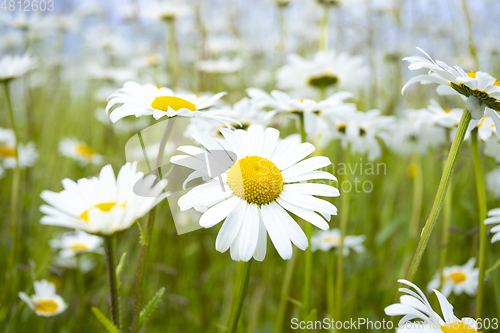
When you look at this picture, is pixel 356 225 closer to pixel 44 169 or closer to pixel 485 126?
pixel 485 126

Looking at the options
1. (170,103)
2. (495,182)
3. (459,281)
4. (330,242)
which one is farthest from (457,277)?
(170,103)

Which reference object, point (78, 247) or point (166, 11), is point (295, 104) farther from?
point (166, 11)

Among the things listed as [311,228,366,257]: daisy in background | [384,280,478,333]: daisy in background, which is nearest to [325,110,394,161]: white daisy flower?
[311,228,366,257]: daisy in background

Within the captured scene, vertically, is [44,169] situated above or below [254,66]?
below

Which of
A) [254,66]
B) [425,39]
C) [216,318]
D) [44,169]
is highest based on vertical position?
[254,66]

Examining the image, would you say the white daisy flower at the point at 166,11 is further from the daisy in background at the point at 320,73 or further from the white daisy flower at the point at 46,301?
the white daisy flower at the point at 46,301

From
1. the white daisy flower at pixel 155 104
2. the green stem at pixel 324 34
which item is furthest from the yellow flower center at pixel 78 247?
the green stem at pixel 324 34

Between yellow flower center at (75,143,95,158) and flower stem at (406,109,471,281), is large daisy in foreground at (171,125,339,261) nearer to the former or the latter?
flower stem at (406,109,471,281)

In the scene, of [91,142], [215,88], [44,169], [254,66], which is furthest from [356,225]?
[91,142]
